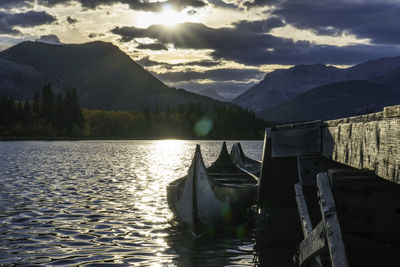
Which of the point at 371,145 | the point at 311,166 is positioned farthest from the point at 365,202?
the point at 311,166

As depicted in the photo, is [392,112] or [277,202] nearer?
[392,112]

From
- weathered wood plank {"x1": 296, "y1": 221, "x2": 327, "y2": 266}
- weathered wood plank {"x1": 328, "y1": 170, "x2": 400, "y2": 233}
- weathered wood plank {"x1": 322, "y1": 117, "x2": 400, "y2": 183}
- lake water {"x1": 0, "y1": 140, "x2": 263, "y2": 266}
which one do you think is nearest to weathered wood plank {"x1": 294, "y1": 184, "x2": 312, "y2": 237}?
weathered wood plank {"x1": 296, "y1": 221, "x2": 327, "y2": 266}

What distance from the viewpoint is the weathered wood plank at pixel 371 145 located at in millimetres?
4855

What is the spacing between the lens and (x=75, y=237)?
1423cm

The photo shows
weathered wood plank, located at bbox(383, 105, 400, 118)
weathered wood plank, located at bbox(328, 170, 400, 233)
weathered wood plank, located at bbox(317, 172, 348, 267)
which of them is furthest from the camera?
weathered wood plank, located at bbox(328, 170, 400, 233)

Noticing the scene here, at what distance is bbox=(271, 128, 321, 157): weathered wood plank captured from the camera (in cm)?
845

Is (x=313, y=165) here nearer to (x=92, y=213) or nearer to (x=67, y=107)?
(x=92, y=213)

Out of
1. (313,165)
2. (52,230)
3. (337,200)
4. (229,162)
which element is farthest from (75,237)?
(229,162)

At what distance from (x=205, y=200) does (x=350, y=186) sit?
881cm

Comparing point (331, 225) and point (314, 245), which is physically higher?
point (331, 225)

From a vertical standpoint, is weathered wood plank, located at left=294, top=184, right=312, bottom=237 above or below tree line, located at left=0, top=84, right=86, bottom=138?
below

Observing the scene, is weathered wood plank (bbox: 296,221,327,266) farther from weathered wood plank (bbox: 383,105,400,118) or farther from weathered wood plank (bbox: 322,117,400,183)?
weathered wood plank (bbox: 383,105,400,118)

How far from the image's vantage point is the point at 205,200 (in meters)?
14.7

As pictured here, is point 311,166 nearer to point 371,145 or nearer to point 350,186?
point 350,186
